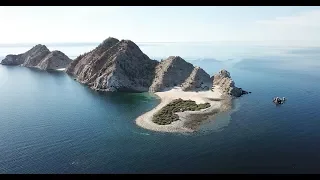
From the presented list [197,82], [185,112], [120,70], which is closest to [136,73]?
[120,70]

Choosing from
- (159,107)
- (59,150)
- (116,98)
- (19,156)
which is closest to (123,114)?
(159,107)

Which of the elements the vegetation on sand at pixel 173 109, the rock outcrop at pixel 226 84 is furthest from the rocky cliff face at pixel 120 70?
the rock outcrop at pixel 226 84

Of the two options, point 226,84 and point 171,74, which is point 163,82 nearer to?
point 171,74

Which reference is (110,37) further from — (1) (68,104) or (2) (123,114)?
(2) (123,114)

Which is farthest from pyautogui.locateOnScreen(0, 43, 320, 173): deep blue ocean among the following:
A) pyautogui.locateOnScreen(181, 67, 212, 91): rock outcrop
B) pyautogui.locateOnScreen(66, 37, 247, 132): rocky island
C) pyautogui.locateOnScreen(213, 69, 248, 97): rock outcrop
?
pyautogui.locateOnScreen(181, 67, 212, 91): rock outcrop

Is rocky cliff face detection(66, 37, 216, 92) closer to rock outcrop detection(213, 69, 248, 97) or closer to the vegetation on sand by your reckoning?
rock outcrop detection(213, 69, 248, 97)

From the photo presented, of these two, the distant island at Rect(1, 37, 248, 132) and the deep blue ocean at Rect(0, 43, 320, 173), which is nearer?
the deep blue ocean at Rect(0, 43, 320, 173)

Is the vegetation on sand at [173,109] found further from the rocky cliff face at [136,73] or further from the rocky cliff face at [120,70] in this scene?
the rocky cliff face at [120,70]
